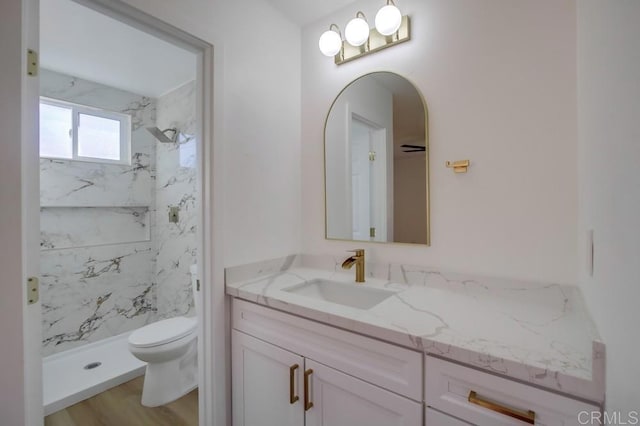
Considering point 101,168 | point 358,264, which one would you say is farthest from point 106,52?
point 358,264

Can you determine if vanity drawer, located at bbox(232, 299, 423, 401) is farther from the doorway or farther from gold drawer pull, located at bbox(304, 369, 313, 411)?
the doorway

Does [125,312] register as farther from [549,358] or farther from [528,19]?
[528,19]

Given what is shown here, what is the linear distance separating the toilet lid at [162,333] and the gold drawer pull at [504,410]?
182 centimetres

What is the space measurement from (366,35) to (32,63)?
4.35 ft

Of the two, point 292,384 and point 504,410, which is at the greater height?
point 504,410

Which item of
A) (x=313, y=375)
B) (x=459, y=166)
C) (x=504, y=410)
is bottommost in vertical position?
(x=313, y=375)

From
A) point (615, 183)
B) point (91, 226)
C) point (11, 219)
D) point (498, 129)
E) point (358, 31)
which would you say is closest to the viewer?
point (615, 183)

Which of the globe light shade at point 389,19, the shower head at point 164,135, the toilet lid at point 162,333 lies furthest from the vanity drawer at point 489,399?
the shower head at point 164,135

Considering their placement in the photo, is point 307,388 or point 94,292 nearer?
point 307,388

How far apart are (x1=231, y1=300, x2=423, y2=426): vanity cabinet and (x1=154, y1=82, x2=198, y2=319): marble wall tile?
1504 millimetres

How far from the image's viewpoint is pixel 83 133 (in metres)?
2.53

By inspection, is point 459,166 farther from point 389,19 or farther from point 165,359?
point 165,359

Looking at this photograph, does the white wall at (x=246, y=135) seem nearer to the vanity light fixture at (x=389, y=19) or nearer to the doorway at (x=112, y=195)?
the vanity light fixture at (x=389, y=19)

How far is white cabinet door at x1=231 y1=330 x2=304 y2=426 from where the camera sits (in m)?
1.10
